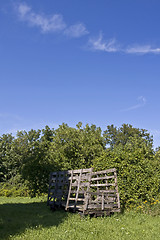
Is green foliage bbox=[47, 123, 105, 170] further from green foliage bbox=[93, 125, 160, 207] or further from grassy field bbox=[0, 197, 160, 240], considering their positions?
grassy field bbox=[0, 197, 160, 240]

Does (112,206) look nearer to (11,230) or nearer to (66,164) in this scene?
(11,230)

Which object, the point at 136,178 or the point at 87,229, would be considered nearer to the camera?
the point at 87,229

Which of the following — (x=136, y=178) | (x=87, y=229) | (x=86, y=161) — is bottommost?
(x=87, y=229)

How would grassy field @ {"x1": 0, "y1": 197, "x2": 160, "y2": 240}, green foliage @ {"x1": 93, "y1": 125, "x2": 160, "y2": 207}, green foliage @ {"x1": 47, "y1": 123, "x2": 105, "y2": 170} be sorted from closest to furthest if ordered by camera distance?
grassy field @ {"x1": 0, "y1": 197, "x2": 160, "y2": 240} < green foliage @ {"x1": 93, "y1": 125, "x2": 160, "y2": 207} < green foliage @ {"x1": 47, "y1": 123, "x2": 105, "y2": 170}

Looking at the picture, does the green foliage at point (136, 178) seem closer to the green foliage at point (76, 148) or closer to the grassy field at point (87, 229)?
the grassy field at point (87, 229)

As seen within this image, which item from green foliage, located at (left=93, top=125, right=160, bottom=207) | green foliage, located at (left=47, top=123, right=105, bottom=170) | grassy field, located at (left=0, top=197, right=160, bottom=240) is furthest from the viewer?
green foliage, located at (left=47, top=123, right=105, bottom=170)

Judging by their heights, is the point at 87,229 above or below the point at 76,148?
below

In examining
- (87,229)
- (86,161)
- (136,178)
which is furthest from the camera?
(86,161)

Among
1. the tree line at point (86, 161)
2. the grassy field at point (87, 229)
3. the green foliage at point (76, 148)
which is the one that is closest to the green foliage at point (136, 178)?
the tree line at point (86, 161)

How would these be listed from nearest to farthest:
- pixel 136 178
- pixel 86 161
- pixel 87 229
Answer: pixel 87 229 → pixel 136 178 → pixel 86 161

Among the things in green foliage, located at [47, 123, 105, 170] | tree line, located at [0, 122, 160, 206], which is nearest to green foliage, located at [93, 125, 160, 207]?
tree line, located at [0, 122, 160, 206]

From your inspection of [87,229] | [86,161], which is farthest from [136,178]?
[86,161]

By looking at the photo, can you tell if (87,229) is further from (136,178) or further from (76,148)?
(76,148)

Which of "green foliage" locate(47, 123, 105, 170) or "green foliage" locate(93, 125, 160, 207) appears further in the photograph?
"green foliage" locate(47, 123, 105, 170)
